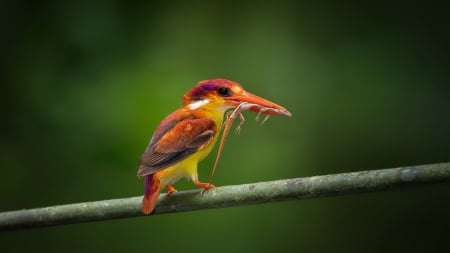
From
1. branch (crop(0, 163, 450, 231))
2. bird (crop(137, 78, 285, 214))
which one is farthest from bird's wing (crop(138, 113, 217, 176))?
branch (crop(0, 163, 450, 231))

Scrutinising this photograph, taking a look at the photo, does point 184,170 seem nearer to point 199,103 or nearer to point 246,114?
point 199,103

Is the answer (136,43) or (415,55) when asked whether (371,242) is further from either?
(136,43)

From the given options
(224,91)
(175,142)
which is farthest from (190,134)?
(224,91)

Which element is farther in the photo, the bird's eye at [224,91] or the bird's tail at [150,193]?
the bird's eye at [224,91]

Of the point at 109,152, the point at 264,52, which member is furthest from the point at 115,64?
the point at 264,52

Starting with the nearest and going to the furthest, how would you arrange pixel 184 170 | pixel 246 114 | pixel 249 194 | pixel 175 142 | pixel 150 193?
pixel 249 194, pixel 150 193, pixel 175 142, pixel 184 170, pixel 246 114

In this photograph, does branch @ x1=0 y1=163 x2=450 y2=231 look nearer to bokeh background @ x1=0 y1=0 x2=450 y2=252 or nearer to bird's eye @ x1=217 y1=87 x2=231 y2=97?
bird's eye @ x1=217 y1=87 x2=231 y2=97

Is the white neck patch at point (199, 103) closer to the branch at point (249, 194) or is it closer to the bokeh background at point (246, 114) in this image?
the branch at point (249, 194)

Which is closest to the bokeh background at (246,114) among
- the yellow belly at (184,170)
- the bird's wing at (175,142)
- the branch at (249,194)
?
the yellow belly at (184,170)
